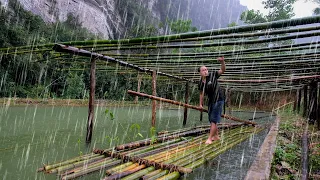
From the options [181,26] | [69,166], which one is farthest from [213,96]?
[181,26]

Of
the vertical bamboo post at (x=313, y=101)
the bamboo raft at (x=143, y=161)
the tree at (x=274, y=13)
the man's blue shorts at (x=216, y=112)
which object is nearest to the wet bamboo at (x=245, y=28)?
the bamboo raft at (x=143, y=161)

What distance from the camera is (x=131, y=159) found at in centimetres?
285

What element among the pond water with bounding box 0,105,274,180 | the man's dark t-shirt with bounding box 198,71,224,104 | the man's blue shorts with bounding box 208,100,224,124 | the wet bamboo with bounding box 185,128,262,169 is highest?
the man's dark t-shirt with bounding box 198,71,224,104

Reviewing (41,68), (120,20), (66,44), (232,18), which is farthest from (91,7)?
(232,18)

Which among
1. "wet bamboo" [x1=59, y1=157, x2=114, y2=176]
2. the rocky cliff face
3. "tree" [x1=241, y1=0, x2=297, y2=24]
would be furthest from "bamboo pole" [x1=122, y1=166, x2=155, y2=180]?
"tree" [x1=241, y1=0, x2=297, y2=24]

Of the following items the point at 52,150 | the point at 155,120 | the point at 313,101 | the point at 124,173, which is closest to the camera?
the point at 124,173

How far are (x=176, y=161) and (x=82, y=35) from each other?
67.6 feet

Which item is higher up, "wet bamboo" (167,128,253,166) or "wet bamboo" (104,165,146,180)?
"wet bamboo" (167,128,253,166)

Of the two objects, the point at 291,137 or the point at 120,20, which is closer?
→ the point at 291,137

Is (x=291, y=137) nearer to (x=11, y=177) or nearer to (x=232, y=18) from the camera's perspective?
(x=11, y=177)

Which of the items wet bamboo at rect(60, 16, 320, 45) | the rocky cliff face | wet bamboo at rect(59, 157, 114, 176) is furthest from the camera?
the rocky cliff face

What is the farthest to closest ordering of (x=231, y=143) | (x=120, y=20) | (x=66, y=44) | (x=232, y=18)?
(x=232, y=18), (x=120, y=20), (x=231, y=143), (x=66, y=44)

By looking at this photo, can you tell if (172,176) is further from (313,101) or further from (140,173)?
(313,101)

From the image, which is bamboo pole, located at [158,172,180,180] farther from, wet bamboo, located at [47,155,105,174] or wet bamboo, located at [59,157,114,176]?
wet bamboo, located at [47,155,105,174]
